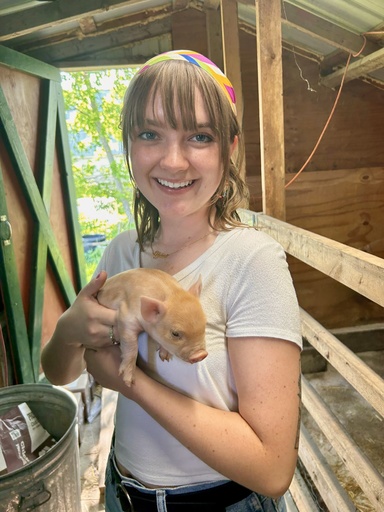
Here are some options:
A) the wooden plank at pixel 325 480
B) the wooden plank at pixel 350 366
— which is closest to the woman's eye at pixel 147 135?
the wooden plank at pixel 350 366

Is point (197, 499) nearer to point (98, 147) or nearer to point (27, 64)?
point (27, 64)

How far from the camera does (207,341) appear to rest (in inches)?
41.2

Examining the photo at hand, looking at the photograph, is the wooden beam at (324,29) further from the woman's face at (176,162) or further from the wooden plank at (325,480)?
the wooden plank at (325,480)

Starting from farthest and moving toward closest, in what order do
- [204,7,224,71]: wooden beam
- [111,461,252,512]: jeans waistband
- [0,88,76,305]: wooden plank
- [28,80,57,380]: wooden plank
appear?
[204,7,224,71]: wooden beam → [28,80,57,380]: wooden plank → [0,88,76,305]: wooden plank → [111,461,252,512]: jeans waistband

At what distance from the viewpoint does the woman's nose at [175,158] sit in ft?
3.53

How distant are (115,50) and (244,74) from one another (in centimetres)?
153

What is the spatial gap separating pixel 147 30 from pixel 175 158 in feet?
13.7

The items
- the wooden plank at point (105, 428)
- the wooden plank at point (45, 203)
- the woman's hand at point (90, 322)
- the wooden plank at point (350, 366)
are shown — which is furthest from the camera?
the wooden plank at point (45, 203)

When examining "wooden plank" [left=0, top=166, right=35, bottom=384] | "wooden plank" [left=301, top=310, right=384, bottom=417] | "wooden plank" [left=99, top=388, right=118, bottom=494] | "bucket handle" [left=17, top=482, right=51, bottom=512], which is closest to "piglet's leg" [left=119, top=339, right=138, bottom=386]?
"wooden plank" [left=301, top=310, right=384, bottom=417]

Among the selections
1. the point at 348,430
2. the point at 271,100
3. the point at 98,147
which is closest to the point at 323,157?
the point at 271,100

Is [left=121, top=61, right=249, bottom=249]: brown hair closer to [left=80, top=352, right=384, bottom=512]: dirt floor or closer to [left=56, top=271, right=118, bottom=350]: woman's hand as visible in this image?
[left=56, top=271, right=118, bottom=350]: woman's hand

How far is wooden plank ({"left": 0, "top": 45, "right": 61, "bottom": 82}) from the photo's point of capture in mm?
3666

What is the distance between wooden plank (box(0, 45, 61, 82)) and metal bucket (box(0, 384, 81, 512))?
9.91ft

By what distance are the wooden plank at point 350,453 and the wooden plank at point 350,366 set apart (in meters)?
0.35
